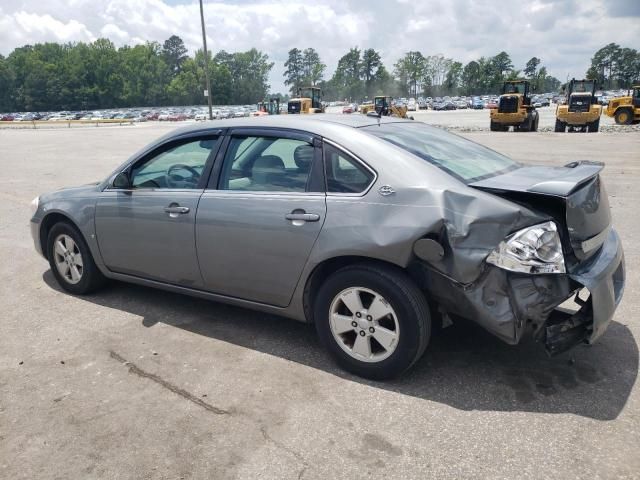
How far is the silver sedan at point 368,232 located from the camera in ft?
9.40

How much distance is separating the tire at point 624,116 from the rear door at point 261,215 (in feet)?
106

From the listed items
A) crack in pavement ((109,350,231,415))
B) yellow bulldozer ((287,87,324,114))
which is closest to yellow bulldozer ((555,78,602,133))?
yellow bulldozer ((287,87,324,114))

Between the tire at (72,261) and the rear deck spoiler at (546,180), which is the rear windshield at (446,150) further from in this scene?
the tire at (72,261)

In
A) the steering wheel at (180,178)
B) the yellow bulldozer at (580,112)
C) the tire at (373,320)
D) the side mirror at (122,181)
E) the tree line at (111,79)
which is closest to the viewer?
the tire at (373,320)

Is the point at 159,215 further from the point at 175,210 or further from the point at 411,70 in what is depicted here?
the point at 411,70

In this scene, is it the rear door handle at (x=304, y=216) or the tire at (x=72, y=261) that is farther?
the tire at (x=72, y=261)

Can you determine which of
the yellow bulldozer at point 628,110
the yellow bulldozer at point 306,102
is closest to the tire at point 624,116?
the yellow bulldozer at point 628,110

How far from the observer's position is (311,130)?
355 centimetres

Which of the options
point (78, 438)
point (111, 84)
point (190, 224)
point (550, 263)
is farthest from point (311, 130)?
point (111, 84)

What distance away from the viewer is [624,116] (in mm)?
30344

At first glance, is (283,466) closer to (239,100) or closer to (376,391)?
(376,391)

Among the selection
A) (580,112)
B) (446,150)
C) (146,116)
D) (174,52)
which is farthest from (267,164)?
(174,52)

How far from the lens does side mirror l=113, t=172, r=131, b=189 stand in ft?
14.2

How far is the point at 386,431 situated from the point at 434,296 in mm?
778
